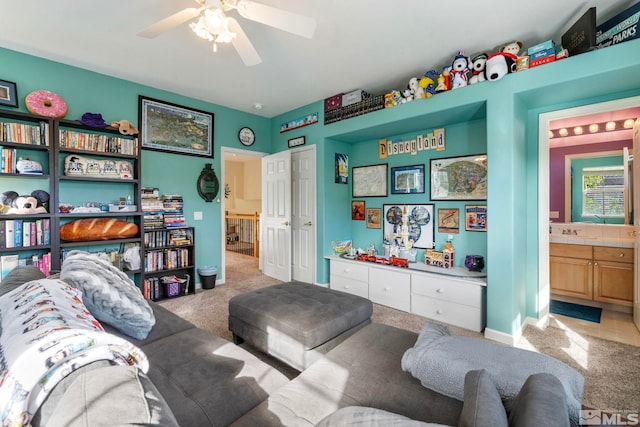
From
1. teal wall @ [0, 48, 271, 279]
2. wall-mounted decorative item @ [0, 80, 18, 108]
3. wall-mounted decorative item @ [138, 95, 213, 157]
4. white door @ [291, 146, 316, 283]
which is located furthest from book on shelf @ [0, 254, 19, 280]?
white door @ [291, 146, 316, 283]

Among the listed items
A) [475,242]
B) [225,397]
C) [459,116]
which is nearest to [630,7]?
[459,116]

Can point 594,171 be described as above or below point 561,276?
above

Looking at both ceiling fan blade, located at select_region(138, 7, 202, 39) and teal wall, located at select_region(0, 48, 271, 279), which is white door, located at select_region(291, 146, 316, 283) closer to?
teal wall, located at select_region(0, 48, 271, 279)

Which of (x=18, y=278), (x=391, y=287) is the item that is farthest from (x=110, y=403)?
(x=391, y=287)

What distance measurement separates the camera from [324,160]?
3.80 m

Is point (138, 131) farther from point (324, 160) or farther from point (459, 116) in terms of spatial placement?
point (459, 116)

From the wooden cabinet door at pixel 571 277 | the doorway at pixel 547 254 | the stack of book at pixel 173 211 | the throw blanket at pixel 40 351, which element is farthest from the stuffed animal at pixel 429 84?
the stack of book at pixel 173 211

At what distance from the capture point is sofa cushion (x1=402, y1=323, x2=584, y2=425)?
0.89 meters

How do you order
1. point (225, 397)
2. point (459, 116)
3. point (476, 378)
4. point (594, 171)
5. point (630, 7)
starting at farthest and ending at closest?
point (594, 171) < point (459, 116) < point (630, 7) < point (225, 397) < point (476, 378)

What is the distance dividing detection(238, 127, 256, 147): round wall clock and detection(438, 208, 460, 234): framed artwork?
3061 millimetres

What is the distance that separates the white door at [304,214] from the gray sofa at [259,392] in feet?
7.90

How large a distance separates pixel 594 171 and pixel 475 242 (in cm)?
221

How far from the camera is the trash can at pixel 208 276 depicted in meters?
3.77

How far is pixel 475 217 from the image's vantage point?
9.86ft
